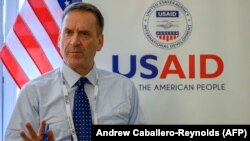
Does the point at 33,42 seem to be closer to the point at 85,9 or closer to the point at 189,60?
the point at 85,9

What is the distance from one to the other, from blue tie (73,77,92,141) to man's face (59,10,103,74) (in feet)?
0.36

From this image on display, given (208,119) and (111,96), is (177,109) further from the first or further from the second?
(111,96)

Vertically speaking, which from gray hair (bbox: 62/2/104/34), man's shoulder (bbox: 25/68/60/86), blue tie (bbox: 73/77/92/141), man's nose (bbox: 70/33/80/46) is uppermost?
gray hair (bbox: 62/2/104/34)

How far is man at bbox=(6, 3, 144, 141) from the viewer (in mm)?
2004

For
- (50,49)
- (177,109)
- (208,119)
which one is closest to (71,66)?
(50,49)

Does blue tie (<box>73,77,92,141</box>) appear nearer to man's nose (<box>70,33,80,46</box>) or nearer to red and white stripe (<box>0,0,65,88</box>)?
man's nose (<box>70,33,80,46</box>)

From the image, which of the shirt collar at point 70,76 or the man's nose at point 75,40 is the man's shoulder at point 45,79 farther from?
the man's nose at point 75,40

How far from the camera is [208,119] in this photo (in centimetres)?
263

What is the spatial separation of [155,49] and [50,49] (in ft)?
2.48

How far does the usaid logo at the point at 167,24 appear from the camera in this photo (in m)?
2.63
